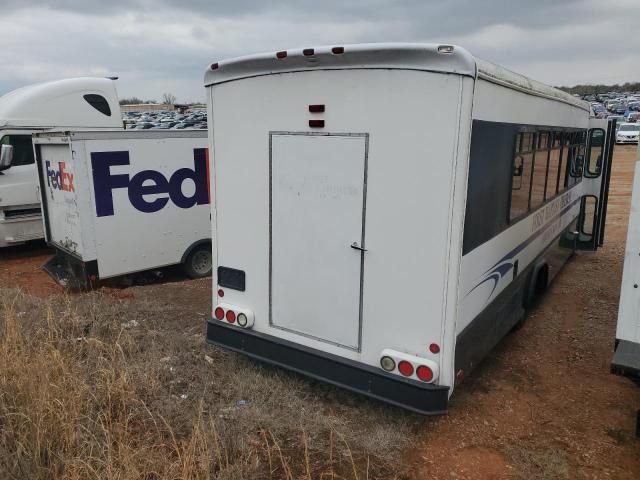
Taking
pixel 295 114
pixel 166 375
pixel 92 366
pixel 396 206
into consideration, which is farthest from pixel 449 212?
pixel 92 366

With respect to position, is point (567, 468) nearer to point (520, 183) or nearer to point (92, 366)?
point (520, 183)

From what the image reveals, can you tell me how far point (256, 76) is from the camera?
4.13 meters

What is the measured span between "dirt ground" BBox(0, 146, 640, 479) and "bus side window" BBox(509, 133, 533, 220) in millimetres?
1586

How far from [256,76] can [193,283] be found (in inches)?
177

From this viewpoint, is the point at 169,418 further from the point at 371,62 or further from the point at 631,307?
the point at 631,307

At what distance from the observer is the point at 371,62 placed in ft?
11.7

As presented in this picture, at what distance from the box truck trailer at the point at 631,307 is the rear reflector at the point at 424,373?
1149mm

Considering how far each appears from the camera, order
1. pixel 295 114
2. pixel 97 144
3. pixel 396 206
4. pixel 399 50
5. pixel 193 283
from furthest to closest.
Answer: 1. pixel 193 283
2. pixel 97 144
3. pixel 295 114
4. pixel 396 206
5. pixel 399 50

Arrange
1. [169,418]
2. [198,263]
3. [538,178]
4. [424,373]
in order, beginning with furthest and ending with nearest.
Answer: [198,263] < [538,178] < [169,418] < [424,373]

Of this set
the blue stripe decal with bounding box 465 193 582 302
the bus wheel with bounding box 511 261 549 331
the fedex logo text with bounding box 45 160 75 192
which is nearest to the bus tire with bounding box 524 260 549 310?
the bus wheel with bounding box 511 261 549 331

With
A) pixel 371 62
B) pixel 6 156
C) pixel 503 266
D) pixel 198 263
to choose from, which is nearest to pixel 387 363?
pixel 503 266

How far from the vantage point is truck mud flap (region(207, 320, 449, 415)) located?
368 centimetres

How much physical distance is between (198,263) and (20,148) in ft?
13.6

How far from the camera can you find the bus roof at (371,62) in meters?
3.29
